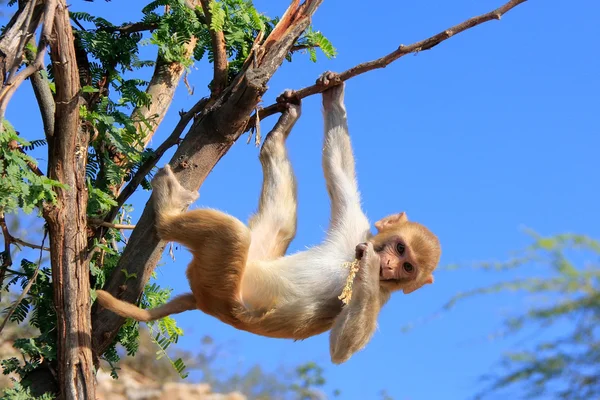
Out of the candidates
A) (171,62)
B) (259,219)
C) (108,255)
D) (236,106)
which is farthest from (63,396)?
(171,62)

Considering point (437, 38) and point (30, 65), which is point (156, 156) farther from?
point (437, 38)

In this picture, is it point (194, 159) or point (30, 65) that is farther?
point (194, 159)

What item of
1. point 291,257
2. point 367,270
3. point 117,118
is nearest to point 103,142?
point 117,118

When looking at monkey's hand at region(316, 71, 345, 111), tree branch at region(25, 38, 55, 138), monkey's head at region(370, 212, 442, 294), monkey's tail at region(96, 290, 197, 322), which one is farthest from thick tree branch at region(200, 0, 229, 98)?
monkey's head at region(370, 212, 442, 294)

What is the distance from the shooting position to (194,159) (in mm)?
6277

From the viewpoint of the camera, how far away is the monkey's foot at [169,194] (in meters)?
5.94

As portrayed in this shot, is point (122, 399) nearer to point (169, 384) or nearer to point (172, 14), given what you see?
point (169, 384)

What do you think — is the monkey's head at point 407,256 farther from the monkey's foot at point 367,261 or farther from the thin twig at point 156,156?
the thin twig at point 156,156

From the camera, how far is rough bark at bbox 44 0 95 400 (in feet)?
19.2

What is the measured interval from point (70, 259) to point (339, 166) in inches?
94.0

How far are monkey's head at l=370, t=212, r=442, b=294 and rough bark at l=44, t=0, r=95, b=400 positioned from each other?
2.36 metres

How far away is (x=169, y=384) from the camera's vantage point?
45.8 feet

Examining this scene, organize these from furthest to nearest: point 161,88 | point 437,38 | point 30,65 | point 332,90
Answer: point 161,88, point 332,90, point 437,38, point 30,65

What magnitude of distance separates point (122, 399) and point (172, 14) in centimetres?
876
